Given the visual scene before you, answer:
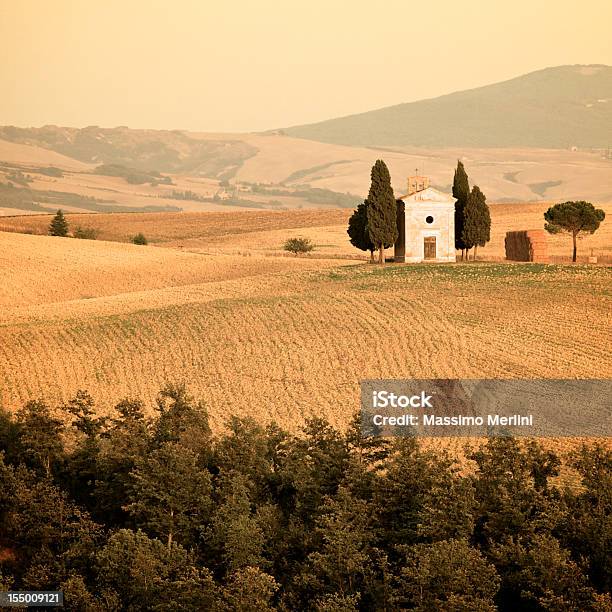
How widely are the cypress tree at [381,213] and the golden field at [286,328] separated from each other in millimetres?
2504

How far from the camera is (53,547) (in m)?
30.6

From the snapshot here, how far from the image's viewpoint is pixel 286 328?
165 ft

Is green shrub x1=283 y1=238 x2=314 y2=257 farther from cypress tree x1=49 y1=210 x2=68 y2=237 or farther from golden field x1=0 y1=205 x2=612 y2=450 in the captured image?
cypress tree x1=49 y1=210 x2=68 y2=237

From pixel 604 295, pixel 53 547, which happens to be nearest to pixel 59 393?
pixel 53 547

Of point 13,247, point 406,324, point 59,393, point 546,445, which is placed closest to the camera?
point 546,445

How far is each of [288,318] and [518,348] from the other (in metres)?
11.7

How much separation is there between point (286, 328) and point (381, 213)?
19815 mm

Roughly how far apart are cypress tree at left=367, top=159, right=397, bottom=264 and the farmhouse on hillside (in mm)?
1645

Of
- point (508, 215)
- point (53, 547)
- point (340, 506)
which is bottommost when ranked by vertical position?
point (53, 547)

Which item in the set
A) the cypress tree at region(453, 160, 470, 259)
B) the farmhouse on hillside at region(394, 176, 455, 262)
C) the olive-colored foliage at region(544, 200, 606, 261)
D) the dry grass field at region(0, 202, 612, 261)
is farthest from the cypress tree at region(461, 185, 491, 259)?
the dry grass field at region(0, 202, 612, 261)

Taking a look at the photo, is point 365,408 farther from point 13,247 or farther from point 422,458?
point 13,247

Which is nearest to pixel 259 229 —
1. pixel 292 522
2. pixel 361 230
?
pixel 361 230

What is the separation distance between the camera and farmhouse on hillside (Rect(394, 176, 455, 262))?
229 ft

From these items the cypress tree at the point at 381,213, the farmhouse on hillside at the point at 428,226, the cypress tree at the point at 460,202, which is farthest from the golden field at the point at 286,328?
the cypress tree at the point at 460,202
